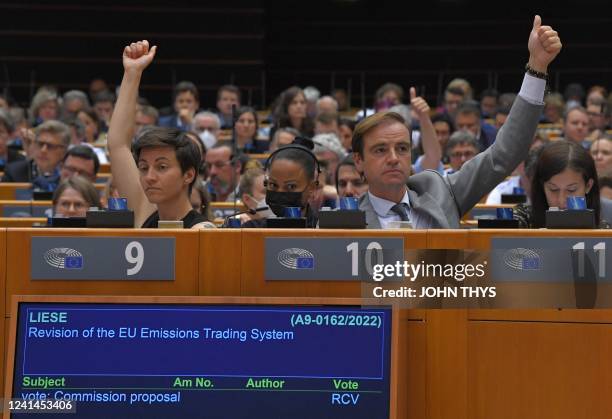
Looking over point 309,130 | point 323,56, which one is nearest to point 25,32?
point 323,56

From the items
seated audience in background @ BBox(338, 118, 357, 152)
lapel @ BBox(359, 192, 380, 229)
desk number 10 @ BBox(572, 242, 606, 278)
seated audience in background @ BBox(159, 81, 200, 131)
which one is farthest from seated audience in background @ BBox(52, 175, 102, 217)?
seated audience in background @ BBox(159, 81, 200, 131)

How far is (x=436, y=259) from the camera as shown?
291 cm

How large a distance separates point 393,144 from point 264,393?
111cm

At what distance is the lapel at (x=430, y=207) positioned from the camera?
3574mm

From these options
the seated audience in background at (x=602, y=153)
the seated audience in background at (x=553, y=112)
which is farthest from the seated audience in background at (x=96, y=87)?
the seated audience in background at (x=602, y=153)

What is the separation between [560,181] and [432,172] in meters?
0.60

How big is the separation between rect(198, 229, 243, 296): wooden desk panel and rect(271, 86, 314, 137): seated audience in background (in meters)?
7.22

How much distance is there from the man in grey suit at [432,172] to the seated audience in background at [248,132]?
20.2ft

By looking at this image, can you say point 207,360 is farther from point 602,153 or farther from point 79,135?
point 79,135

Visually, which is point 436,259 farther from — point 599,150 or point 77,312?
point 599,150

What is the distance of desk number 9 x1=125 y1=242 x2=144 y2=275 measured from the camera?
117 inches

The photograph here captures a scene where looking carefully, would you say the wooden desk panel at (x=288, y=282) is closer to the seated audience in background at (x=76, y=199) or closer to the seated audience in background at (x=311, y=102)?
the seated audience in background at (x=76, y=199)

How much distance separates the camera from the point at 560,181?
4.13m

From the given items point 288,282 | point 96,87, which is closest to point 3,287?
point 288,282
